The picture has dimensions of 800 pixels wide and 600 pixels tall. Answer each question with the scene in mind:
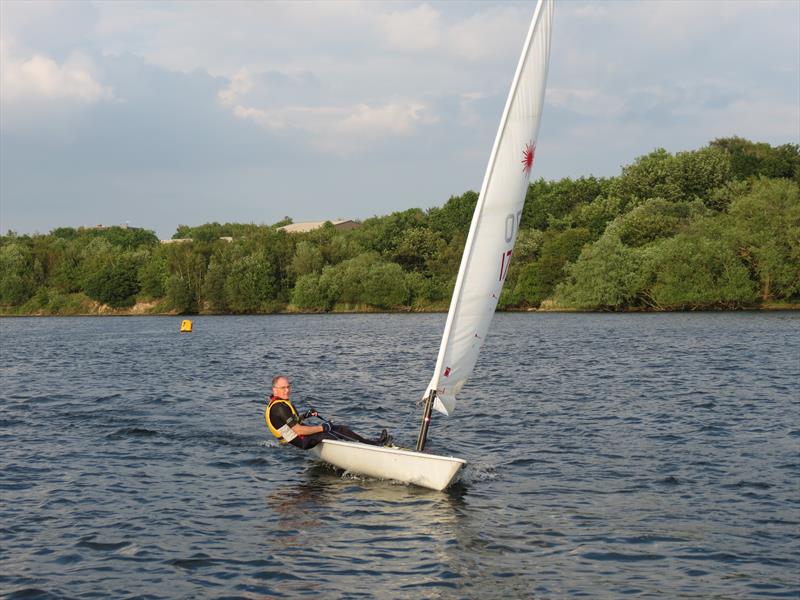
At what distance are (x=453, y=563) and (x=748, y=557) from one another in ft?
13.2

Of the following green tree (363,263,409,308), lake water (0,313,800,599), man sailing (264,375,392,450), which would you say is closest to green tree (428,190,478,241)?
green tree (363,263,409,308)

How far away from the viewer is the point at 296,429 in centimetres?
1706

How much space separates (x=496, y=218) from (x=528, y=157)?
1.22 metres

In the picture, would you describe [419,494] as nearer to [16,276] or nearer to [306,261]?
[306,261]

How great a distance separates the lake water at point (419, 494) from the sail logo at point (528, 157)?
572 cm

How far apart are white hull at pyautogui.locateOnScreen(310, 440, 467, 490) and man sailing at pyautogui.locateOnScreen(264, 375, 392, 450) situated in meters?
0.22

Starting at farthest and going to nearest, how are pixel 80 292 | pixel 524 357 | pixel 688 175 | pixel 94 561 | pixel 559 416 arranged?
pixel 80 292 → pixel 688 175 → pixel 524 357 → pixel 559 416 → pixel 94 561

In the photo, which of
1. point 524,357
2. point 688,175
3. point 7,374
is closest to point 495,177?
point 524,357

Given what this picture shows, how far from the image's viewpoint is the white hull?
49.0 feet

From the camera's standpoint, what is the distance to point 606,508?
14086 millimetres

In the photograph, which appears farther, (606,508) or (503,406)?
(503,406)

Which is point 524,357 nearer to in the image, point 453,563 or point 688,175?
point 453,563

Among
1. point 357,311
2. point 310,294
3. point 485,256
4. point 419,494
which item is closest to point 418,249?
point 357,311

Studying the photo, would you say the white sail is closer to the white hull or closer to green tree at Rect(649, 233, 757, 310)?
the white hull
